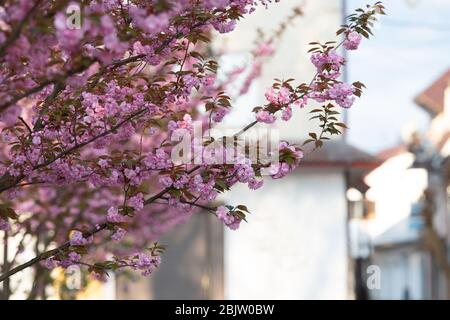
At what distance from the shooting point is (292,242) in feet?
54.4

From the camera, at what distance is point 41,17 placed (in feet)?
13.5

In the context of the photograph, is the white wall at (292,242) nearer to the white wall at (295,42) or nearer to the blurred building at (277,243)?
the blurred building at (277,243)

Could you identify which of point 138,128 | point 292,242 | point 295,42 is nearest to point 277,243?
point 292,242

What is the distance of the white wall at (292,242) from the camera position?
645 inches

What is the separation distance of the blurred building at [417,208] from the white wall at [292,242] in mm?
2891

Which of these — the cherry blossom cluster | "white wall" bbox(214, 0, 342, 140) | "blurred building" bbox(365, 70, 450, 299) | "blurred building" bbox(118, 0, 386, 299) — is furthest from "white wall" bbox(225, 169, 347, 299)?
the cherry blossom cluster

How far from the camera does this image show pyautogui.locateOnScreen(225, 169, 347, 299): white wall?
16.4 meters

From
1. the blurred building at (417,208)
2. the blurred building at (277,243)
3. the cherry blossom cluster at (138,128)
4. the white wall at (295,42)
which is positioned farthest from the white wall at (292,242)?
the cherry blossom cluster at (138,128)

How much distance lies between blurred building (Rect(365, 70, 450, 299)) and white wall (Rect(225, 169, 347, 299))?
9.49 ft

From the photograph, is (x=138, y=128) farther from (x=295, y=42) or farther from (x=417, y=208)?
(x=417, y=208)

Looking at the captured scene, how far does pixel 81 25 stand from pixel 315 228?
506 inches

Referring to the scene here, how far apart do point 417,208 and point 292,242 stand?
1539 centimetres

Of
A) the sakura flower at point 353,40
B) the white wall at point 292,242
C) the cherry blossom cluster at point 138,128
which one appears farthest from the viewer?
the white wall at point 292,242
